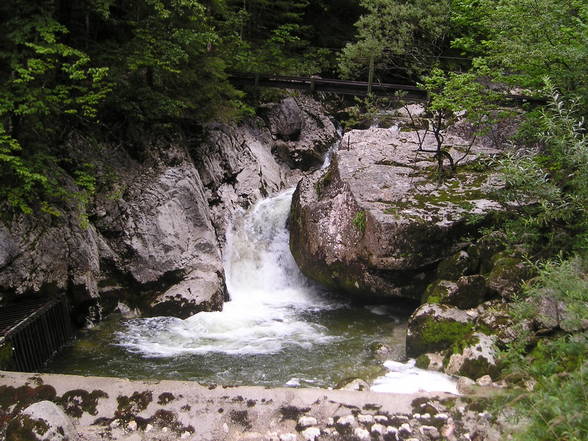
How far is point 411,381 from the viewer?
686cm

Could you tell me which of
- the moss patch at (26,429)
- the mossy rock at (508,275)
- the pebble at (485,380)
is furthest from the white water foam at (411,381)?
the moss patch at (26,429)

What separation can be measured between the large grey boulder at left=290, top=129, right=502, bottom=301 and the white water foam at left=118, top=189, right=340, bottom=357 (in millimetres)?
799

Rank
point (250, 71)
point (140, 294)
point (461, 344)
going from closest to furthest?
point (461, 344) < point (140, 294) < point (250, 71)

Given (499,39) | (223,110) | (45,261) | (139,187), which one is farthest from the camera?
(223,110)

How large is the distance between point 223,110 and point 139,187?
14.1ft

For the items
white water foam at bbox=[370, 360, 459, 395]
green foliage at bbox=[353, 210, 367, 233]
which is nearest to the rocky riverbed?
white water foam at bbox=[370, 360, 459, 395]

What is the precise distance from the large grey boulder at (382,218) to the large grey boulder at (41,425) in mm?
6189

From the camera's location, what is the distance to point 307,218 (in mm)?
10750

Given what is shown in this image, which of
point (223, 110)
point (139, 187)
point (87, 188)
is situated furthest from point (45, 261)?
point (223, 110)

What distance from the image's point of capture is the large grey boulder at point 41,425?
4387 mm

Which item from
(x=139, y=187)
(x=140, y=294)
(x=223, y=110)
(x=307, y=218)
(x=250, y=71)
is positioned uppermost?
(x=250, y=71)

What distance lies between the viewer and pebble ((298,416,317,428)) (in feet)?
15.2

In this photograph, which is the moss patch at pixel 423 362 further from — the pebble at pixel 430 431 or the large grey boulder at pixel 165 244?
the large grey boulder at pixel 165 244

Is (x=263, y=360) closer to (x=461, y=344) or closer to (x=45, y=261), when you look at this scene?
(x=461, y=344)
